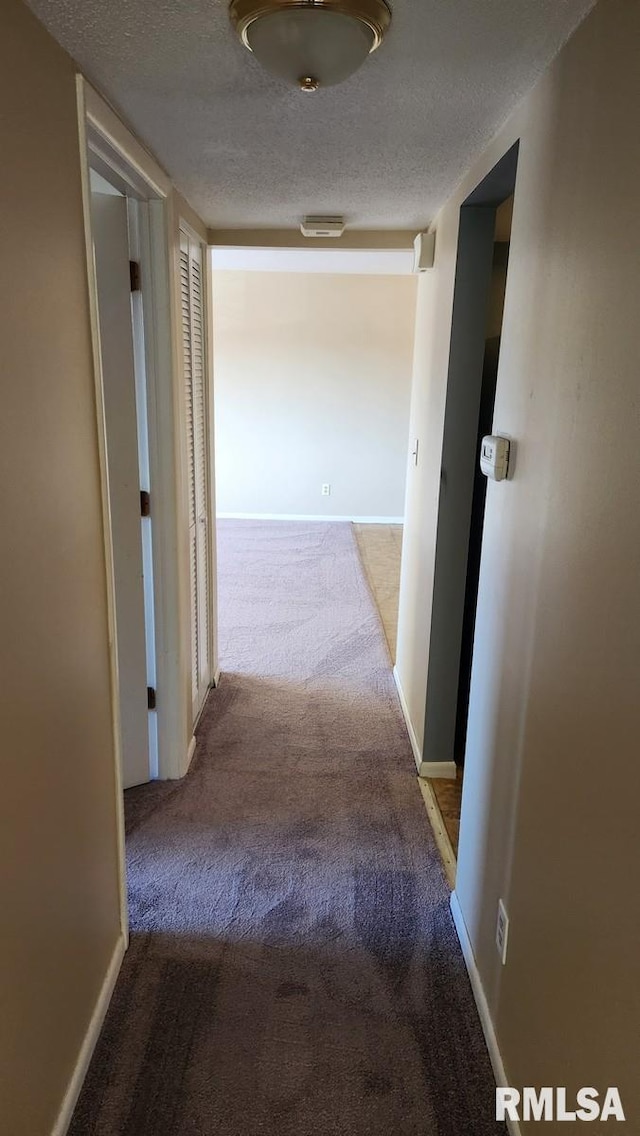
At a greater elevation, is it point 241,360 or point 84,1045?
point 241,360

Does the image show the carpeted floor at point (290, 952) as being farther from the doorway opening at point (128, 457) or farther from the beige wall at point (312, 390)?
the beige wall at point (312, 390)

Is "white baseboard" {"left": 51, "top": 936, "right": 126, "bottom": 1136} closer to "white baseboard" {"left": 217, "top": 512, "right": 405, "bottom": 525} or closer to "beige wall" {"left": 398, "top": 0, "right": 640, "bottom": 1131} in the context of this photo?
"beige wall" {"left": 398, "top": 0, "right": 640, "bottom": 1131}

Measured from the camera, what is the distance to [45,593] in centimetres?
121

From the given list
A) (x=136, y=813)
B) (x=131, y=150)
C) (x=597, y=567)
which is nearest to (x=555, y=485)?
(x=597, y=567)

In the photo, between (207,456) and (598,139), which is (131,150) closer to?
(598,139)

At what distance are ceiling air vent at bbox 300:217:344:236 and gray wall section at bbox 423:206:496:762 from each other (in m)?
0.66

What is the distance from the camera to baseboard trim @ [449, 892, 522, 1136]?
1433 millimetres

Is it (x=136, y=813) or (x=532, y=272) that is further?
(x=136, y=813)

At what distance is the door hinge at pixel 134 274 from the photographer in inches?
85.0

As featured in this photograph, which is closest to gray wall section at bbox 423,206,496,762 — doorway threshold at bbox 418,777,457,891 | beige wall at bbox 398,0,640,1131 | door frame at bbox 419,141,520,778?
door frame at bbox 419,141,520,778

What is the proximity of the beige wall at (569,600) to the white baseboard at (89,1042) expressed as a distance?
34.7 inches

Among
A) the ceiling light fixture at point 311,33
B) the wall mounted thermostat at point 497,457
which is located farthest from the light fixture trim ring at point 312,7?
the wall mounted thermostat at point 497,457

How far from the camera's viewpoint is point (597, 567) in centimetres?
104

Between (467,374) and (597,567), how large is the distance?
1.40 meters
